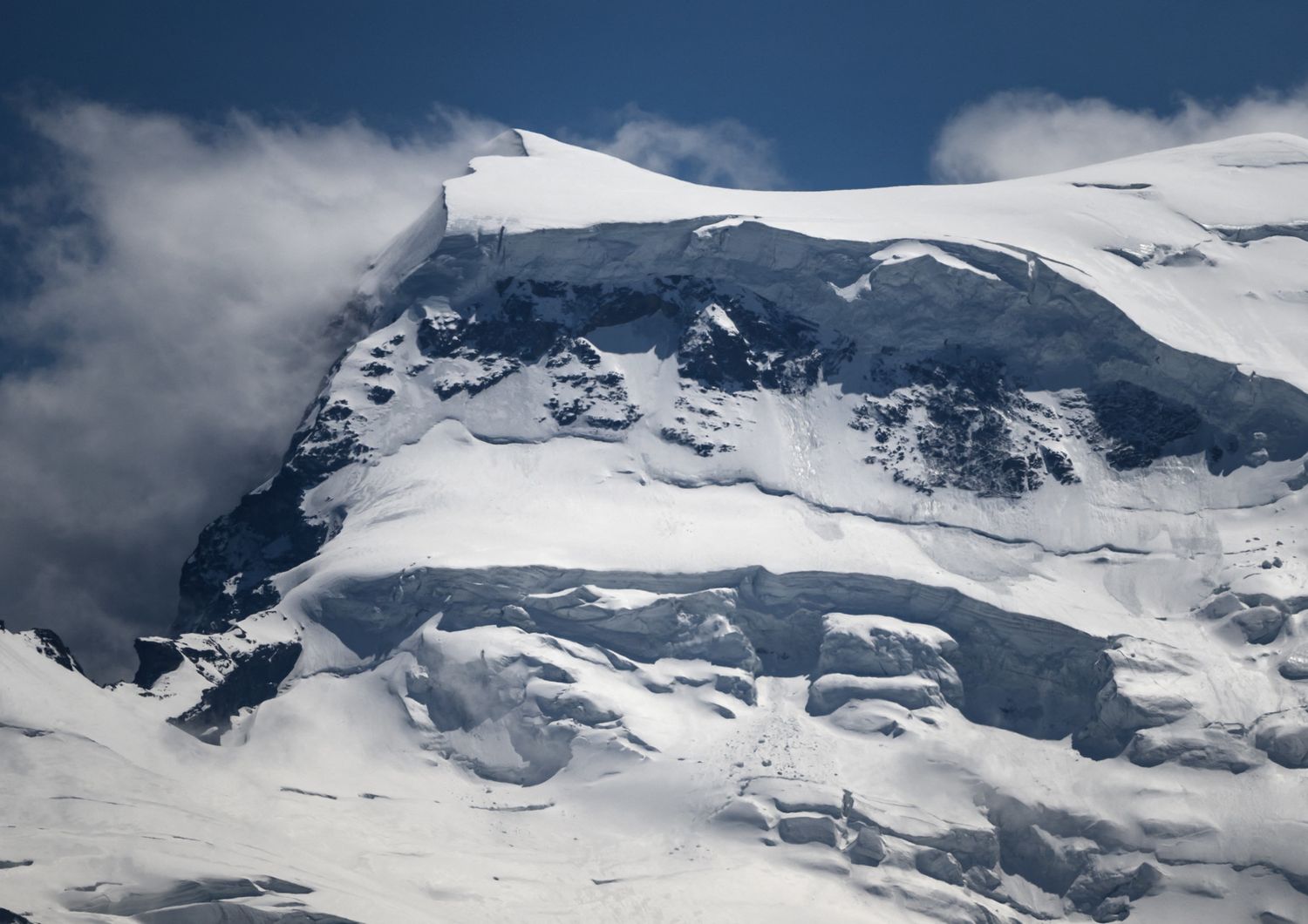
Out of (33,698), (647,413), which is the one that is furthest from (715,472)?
(33,698)

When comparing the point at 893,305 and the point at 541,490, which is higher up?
the point at 893,305

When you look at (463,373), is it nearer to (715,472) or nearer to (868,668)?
(715,472)

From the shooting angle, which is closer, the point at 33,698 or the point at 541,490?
the point at 33,698

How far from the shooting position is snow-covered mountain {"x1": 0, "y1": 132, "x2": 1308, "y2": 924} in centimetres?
14000

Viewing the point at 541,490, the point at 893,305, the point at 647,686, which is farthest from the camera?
the point at 893,305

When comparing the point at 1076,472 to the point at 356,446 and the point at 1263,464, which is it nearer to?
the point at 1263,464

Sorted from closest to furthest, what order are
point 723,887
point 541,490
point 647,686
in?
point 723,887, point 647,686, point 541,490

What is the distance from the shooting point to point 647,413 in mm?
178750

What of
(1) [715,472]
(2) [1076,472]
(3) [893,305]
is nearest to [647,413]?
(1) [715,472]

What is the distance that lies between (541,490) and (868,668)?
99.8ft

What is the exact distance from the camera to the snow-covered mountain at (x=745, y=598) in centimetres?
14000

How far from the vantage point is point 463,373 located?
18125cm

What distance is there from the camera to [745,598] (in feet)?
526

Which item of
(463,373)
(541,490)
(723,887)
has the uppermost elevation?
(463,373)
